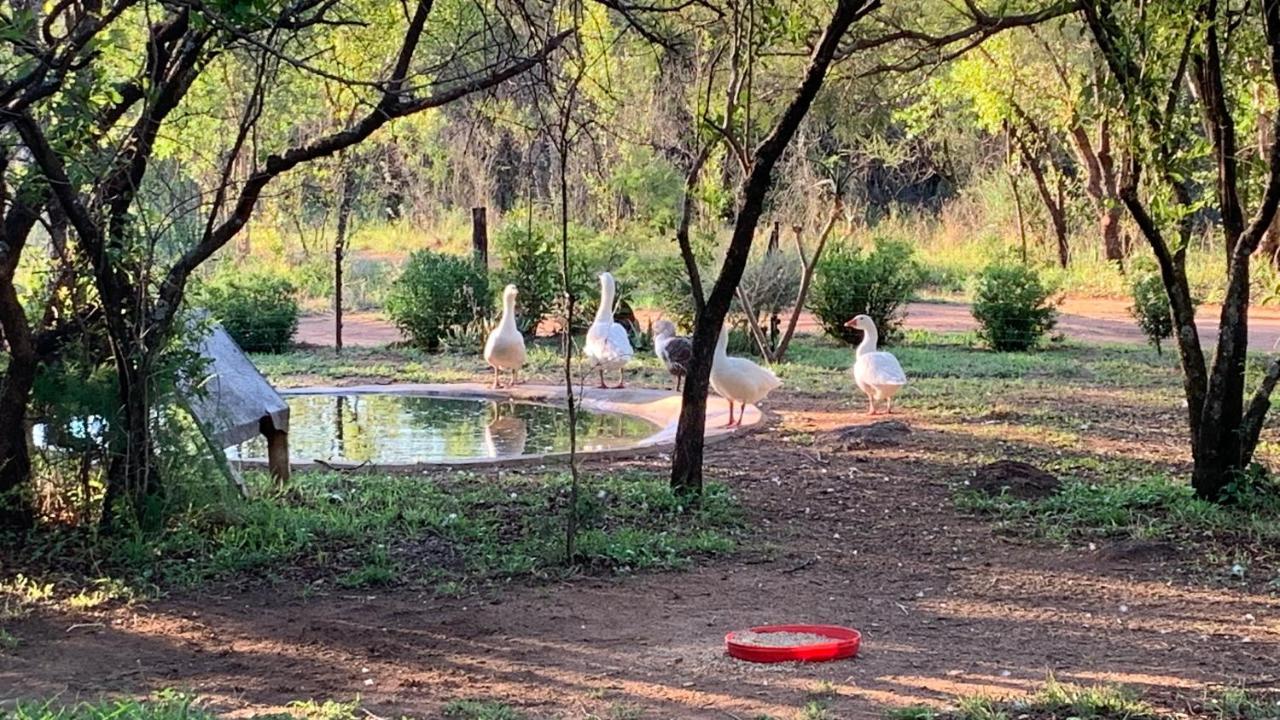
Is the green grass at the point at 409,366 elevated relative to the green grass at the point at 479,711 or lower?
elevated

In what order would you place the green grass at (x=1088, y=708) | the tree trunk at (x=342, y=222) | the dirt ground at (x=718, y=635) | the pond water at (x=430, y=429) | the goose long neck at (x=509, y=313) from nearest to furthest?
the green grass at (x=1088, y=708)
the dirt ground at (x=718, y=635)
the pond water at (x=430, y=429)
the goose long neck at (x=509, y=313)
the tree trunk at (x=342, y=222)

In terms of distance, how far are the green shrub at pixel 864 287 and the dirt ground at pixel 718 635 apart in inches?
403

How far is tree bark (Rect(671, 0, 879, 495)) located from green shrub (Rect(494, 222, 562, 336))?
9527mm

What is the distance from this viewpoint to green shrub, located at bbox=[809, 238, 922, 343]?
57.2ft

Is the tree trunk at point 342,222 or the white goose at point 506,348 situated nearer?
the white goose at point 506,348

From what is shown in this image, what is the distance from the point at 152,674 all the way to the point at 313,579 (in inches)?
52.8

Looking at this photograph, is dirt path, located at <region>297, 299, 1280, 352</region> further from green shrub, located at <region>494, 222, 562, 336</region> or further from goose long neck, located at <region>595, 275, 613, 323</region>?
goose long neck, located at <region>595, 275, 613, 323</region>

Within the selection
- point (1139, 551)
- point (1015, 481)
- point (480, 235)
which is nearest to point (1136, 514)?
Result: point (1139, 551)

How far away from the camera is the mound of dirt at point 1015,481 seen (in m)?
8.10

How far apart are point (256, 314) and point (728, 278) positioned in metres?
10.4

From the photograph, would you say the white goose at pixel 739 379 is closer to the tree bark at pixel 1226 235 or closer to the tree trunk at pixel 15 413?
the tree bark at pixel 1226 235

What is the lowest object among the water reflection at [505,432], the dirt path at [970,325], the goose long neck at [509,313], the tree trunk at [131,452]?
the water reflection at [505,432]

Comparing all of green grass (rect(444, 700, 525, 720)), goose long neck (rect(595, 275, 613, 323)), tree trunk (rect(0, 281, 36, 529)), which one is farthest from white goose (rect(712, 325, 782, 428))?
green grass (rect(444, 700, 525, 720))

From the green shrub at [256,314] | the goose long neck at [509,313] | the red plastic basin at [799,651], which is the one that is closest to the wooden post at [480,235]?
the green shrub at [256,314]
